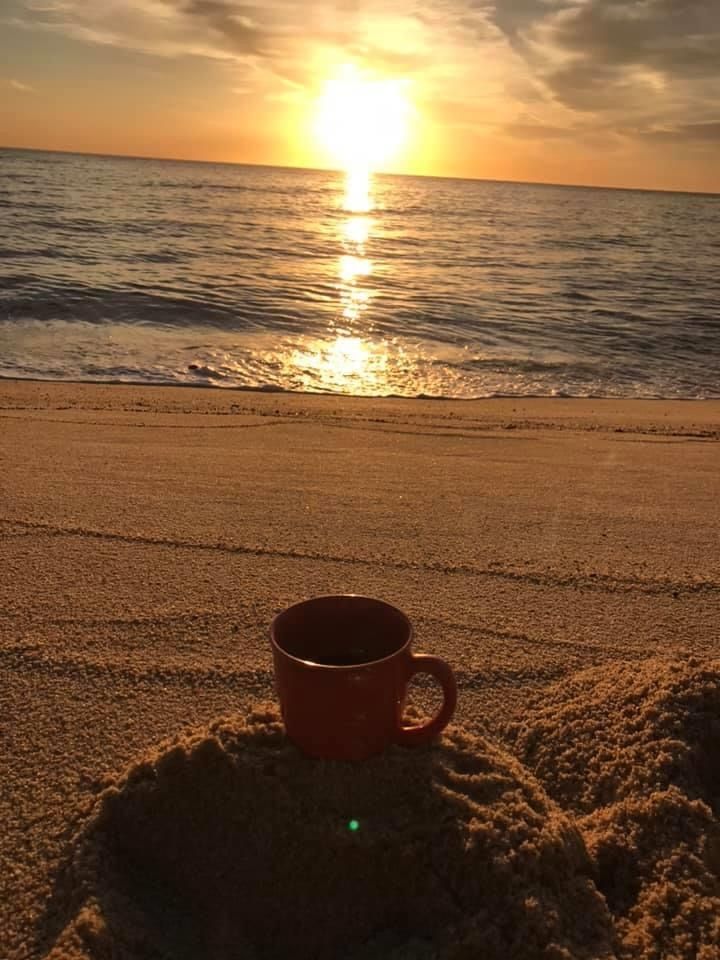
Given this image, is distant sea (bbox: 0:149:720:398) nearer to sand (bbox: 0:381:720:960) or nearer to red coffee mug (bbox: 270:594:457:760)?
sand (bbox: 0:381:720:960)

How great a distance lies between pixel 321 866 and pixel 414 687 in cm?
69

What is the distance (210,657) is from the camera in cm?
189

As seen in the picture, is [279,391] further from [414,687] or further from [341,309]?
[414,687]

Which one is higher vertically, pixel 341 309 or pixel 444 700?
A: pixel 444 700

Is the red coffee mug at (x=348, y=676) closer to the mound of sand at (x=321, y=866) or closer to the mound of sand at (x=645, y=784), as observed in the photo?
the mound of sand at (x=321, y=866)

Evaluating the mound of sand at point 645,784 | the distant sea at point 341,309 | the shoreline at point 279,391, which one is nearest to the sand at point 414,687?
the mound of sand at point 645,784

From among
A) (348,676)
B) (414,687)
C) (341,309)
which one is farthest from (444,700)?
(341,309)

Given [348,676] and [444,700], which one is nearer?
[348,676]

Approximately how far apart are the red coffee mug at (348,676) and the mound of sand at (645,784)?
0.35 metres

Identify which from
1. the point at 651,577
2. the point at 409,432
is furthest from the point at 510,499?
the point at 409,432

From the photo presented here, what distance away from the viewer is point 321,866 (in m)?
1.16

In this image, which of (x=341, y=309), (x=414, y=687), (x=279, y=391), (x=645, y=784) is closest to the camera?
(x=645, y=784)

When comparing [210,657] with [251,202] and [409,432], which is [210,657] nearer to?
[409,432]

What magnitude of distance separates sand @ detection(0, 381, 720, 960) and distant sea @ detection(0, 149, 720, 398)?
3.79 m
